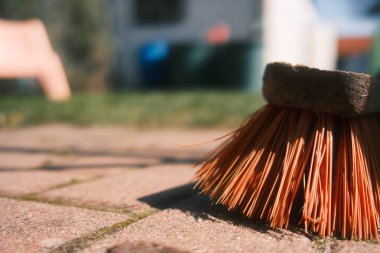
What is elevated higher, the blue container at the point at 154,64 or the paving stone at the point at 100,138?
the blue container at the point at 154,64

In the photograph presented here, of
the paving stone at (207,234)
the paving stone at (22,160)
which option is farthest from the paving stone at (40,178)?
the paving stone at (207,234)

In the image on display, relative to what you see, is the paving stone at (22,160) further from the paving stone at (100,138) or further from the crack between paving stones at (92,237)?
the crack between paving stones at (92,237)

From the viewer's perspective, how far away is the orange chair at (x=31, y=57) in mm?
4820

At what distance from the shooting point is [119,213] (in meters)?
1.24

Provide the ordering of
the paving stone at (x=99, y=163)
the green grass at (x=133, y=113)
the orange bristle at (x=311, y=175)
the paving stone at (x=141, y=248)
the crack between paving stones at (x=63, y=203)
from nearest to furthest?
the paving stone at (x=141, y=248) < the orange bristle at (x=311, y=175) < the crack between paving stones at (x=63, y=203) < the paving stone at (x=99, y=163) < the green grass at (x=133, y=113)

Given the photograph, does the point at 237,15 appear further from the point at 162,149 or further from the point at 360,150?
the point at 360,150

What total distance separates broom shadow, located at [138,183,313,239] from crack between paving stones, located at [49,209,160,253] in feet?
0.44

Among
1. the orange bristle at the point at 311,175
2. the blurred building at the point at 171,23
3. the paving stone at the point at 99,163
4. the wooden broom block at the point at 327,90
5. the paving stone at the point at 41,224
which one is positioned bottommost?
the paving stone at the point at 99,163

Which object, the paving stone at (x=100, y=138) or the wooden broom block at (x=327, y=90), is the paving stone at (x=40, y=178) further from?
the wooden broom block at (x=327, y=90)

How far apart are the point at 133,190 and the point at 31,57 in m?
4.14

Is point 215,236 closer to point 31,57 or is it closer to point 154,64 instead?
point 31,57

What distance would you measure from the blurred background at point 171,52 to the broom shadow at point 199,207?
198cm

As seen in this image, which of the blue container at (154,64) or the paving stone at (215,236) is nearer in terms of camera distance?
the paving stone at (215,236)

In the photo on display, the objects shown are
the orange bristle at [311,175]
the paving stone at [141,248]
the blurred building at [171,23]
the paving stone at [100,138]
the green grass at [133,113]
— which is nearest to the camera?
the paving stone at [141,248]
